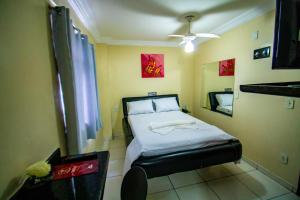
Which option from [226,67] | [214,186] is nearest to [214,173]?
[214,186]

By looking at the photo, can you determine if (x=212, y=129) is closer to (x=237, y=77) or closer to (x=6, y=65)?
(x=237, y=77)

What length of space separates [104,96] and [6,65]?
2.59 meters

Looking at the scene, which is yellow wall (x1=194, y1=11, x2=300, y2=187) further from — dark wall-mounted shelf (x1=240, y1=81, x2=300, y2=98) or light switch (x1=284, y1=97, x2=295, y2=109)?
dark wall-mounted shelf (x1=240, y1=81, x2=300, y2=98)

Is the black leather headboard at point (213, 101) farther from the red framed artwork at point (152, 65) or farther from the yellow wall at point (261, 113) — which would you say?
the red framed artwork at point (152, 65)

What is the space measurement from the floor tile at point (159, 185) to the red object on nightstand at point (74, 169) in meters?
1.12

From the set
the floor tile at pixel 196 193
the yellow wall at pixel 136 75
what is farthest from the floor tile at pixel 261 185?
the yellow wall at pixel 136 75

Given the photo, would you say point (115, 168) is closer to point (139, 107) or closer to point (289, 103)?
point (139, 107)

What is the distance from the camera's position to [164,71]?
372cm

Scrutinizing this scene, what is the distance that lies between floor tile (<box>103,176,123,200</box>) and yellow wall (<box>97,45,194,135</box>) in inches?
62.8

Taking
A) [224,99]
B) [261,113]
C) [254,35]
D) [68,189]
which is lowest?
[68,189]

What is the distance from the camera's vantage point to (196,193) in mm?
1786

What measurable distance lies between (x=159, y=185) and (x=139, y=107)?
172cm

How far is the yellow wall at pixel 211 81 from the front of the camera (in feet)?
9.29

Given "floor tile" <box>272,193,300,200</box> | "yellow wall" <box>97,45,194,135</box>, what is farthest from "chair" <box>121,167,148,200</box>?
"yellow wall" <box>97,45,194,135</box>
